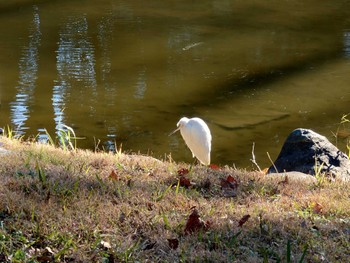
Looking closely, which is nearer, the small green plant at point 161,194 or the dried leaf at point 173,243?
the dried leaf at point 173,243

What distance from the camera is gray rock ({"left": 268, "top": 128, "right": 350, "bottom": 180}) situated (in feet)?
16.0

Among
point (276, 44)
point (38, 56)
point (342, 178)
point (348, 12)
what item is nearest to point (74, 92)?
point (38, 56)

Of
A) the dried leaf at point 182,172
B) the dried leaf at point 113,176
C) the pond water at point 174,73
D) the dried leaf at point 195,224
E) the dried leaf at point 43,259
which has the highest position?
the dried leaf at point 43,259

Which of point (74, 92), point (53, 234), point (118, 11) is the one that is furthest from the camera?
point (118, 11)

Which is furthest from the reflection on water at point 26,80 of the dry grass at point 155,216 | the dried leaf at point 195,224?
the dried leaf at point 195,224

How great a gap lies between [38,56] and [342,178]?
7169 millimetres

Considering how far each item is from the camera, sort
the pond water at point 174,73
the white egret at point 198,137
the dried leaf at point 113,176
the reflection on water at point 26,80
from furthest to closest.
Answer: the reflection on water at point 26,80, the pond water at point 174,73, the white egret at point 198,137, the dried leaf at point 113,176

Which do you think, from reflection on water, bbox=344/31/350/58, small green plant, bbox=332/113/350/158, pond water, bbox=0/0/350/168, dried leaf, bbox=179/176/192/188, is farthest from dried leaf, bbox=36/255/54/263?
reflection on water, bbox=344/31/350/58

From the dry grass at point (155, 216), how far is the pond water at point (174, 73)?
2.85 metres

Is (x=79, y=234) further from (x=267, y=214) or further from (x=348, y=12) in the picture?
(x=348, y=12)

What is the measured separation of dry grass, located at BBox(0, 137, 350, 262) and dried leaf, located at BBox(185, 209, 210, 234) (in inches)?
1.4

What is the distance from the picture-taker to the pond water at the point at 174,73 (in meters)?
7.59

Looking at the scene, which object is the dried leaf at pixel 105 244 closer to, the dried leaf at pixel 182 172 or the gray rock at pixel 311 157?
the dried leaf at pixel 182 172

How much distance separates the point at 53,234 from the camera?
9.69 feet
